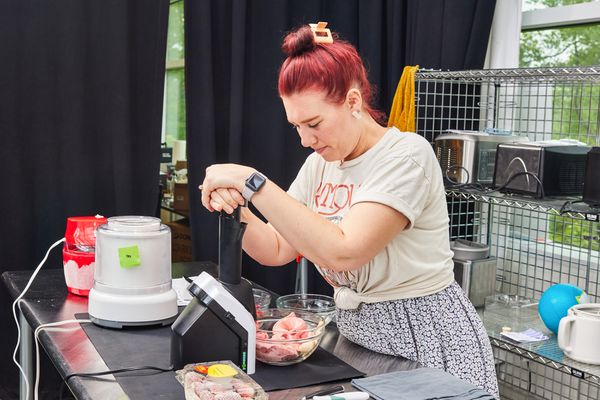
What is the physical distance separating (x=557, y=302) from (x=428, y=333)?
1.03m

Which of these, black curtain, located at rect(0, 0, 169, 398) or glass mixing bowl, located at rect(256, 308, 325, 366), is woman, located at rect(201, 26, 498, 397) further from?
black curtain, located at rect(0, 0, 169, 398)

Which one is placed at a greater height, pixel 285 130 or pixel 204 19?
pixel 204 19

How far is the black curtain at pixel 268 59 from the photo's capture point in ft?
9.56

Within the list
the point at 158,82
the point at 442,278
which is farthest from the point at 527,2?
the point at 442,278

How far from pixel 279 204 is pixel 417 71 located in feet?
5.58

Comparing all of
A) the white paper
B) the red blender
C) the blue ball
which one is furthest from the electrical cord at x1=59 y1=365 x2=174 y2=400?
the blue ball

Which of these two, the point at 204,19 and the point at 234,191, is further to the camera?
the point at 204,19

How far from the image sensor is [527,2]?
10.4 ft

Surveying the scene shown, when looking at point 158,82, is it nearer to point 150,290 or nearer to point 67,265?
point 67,265

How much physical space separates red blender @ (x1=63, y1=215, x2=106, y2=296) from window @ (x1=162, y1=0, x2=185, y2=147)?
122 cm

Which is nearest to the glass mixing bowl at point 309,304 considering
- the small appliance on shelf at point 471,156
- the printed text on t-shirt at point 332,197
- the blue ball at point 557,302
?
the printed text on t-shirt at point 332,197

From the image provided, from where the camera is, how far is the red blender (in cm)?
197

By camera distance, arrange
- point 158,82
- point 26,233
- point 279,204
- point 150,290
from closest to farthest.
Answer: point 279,204 < point 150,290 < point 26,233 < point 158,82

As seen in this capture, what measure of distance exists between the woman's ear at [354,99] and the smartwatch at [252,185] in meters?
0.29
